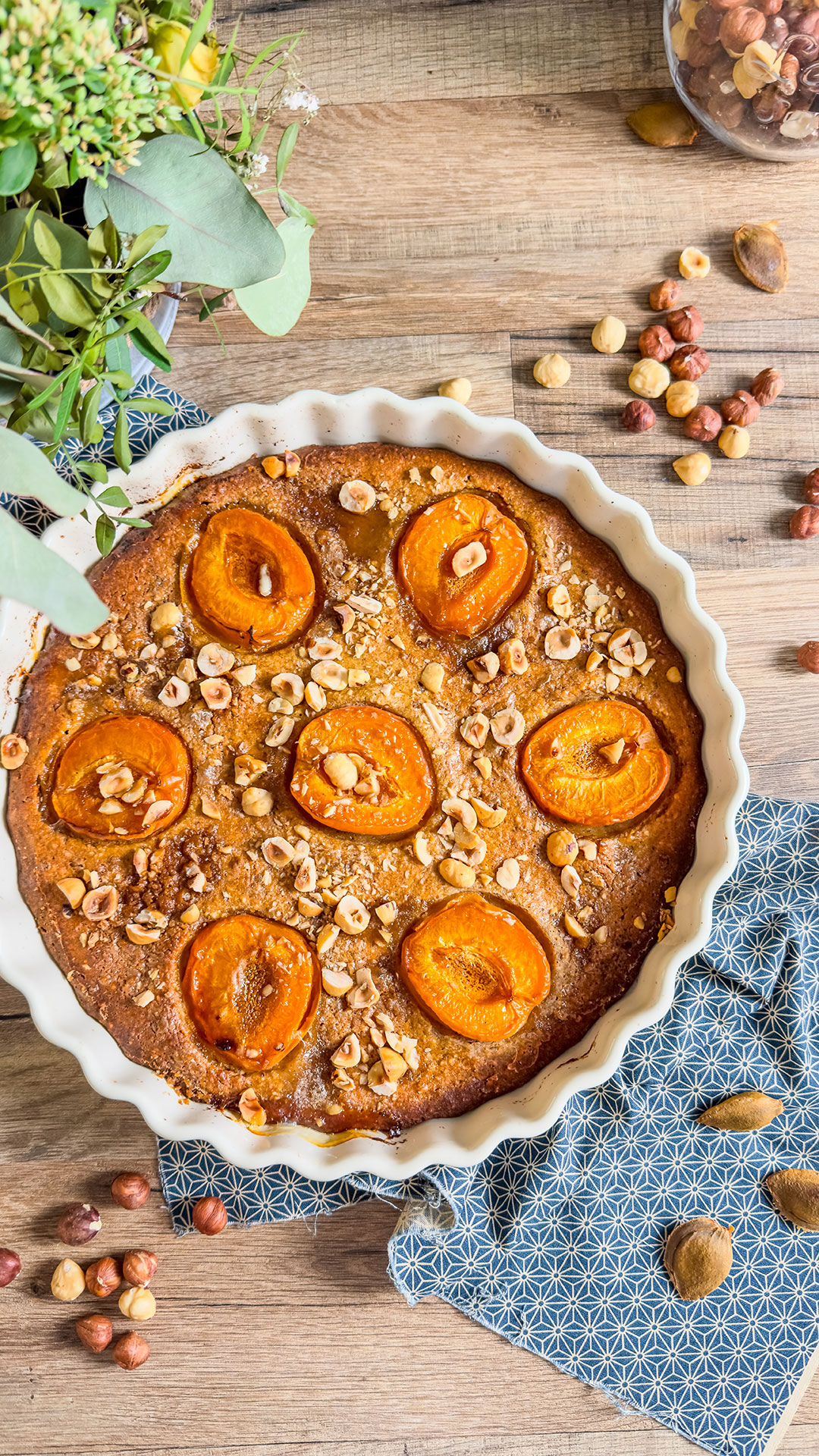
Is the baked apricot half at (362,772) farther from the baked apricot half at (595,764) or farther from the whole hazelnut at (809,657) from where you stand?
the whole hazelnut at (809,657)

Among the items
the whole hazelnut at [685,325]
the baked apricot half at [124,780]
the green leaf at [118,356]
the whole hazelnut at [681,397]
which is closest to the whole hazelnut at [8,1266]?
the baked apricot half at [124,780]

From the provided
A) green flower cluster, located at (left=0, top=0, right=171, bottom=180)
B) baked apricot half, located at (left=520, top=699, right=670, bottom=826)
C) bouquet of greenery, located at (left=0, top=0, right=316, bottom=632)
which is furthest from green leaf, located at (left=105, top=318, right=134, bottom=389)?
baked apricot half, located at (left=520, top=699, right=670, bottom=826)

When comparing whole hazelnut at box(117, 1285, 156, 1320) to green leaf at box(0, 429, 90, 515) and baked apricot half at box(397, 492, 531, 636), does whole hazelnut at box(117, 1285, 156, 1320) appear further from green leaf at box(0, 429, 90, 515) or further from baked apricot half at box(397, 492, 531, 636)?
green leaf at box(0, 429, 90, 515)

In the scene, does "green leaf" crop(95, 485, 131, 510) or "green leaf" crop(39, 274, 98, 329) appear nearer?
"green leaf" crop(39, 274, 98, 329)

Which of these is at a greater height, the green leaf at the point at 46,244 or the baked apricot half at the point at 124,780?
the green leaf at the point at 46,244

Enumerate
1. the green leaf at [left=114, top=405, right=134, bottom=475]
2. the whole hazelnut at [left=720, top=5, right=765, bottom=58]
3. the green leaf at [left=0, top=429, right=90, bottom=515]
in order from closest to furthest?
the green leaf at [left=0, top=429, right=90, bottom=515], the green leaf at [left=114, top=405, right=134, bottom=475], the whole hazelnut at [left=720, top=5, right=765, bottom=58]

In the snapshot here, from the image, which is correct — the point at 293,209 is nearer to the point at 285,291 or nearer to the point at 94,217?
the point at 285,291

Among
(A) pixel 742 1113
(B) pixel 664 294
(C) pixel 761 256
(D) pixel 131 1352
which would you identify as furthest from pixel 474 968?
(C) pixel 761 256
